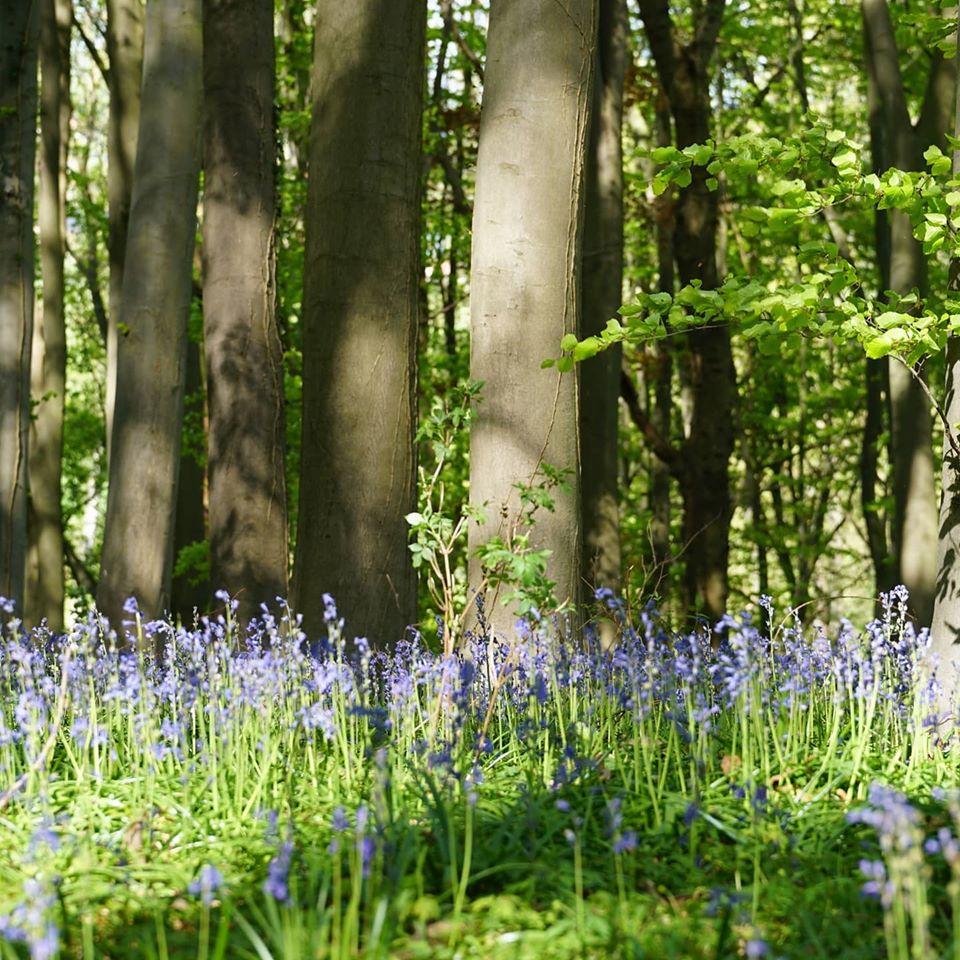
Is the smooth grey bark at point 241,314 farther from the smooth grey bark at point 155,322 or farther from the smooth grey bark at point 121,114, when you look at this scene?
the smooth grey bark at point 121,114

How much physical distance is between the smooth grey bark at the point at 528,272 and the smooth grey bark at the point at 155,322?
141 inches

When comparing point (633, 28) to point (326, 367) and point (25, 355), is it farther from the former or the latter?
point (326, 367)

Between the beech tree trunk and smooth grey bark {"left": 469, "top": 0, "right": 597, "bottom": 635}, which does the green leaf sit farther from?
the beech tree trunk

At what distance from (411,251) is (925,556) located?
259 inches

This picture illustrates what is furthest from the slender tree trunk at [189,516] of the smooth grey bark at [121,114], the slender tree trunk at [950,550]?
the slender tree trunk at [950,550]

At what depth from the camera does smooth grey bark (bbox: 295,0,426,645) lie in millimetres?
6434

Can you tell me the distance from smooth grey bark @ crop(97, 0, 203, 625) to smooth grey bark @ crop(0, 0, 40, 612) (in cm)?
91

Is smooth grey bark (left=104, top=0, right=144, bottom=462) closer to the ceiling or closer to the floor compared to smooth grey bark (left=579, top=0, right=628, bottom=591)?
closer to the ceiling

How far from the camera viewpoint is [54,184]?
48.2 feet

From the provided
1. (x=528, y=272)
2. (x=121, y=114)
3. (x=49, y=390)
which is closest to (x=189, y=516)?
(x=49, y=390)

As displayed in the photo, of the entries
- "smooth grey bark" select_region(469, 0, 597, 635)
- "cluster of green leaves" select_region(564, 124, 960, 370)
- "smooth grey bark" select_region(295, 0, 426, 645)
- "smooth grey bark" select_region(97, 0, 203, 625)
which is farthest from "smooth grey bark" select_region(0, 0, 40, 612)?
"cluster of green leaves" select_region(564, 124, 960, 370)

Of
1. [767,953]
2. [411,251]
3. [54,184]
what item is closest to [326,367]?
[411,251]

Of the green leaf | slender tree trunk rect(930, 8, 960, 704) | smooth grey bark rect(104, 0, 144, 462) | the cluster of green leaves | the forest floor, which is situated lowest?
the forest floor

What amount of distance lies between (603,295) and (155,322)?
396cm
